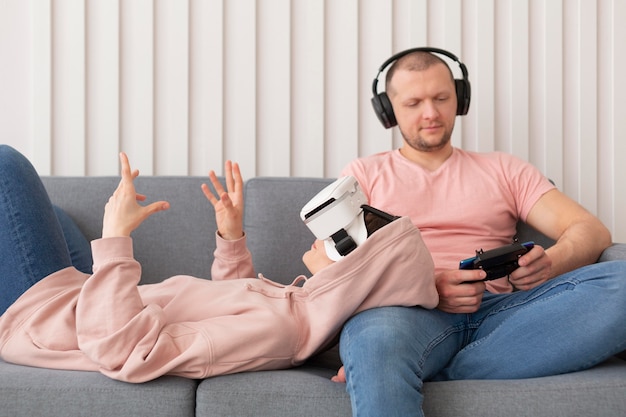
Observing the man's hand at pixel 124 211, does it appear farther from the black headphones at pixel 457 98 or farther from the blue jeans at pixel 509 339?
the black headphones at pixel 457 98

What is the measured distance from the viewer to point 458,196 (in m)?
1.99

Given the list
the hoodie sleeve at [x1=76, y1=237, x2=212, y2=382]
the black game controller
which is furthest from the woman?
the black game controller

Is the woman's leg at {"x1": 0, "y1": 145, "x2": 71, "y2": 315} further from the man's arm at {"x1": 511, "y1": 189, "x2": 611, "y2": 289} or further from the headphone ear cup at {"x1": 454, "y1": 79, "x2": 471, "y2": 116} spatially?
the headphone ear cup at {"x1": 454, "y1": 79, "x2": 471, "y2": 116}

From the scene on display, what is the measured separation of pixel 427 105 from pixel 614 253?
640mm

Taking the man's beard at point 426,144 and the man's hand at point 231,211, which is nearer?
the man's hand at point 231,211

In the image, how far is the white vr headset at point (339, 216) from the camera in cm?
145

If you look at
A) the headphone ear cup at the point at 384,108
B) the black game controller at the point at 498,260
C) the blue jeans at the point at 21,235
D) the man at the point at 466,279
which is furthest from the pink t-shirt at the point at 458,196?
the blue jeans at the point at 21,235

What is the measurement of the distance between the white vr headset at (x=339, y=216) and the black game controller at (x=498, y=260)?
0.77 feet

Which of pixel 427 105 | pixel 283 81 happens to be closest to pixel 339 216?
pixel 427 105

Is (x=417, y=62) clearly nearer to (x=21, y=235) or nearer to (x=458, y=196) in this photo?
(x=458, y=196)

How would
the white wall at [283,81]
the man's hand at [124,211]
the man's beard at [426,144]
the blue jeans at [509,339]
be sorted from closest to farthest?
the blue jeans at [509,339] → the man's hand at [124,211] → the man's beard at [426,144] → the white wall at [283,81]

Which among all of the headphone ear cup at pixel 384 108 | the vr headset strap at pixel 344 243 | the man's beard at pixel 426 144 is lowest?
the vr headset strap at pixel 344 243

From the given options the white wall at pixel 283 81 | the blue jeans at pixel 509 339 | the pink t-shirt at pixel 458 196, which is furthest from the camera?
the white wall at pixel 283 81

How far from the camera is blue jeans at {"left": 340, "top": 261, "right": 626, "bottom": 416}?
4.25ft
